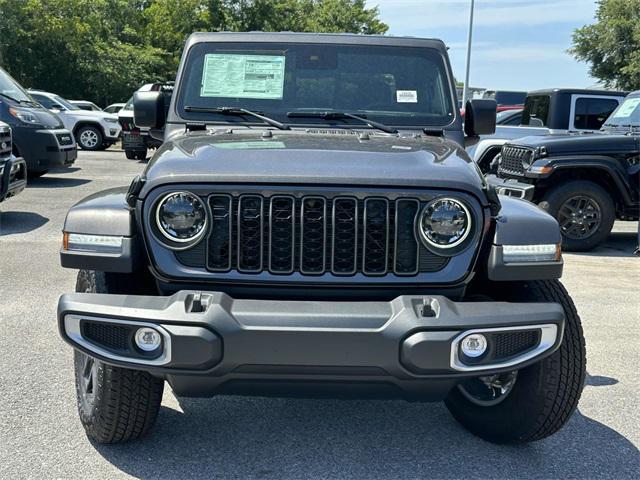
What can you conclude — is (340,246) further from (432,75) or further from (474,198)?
(432,75)

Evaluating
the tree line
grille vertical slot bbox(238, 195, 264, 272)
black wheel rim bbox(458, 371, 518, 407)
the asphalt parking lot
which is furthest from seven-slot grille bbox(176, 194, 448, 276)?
the tree line

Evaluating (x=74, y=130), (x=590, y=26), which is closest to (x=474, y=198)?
(x=74, y=130)

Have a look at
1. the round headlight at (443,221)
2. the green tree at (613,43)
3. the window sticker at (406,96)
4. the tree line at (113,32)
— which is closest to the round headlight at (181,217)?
the round headlight at (443,221)

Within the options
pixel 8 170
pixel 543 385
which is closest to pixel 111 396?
pixel 543 385

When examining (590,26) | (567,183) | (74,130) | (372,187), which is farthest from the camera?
(590,26)

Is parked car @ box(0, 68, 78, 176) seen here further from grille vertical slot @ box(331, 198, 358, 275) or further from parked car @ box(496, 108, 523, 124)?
grille vertical slot @ box(331, 198, 358, 275)

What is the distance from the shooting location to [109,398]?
3.19 meters

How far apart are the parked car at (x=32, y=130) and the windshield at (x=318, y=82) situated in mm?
8198

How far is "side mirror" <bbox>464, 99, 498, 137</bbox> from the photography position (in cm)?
447

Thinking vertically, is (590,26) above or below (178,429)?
above

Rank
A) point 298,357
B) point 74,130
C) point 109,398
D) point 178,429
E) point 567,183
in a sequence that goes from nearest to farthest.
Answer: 1. point 298,357
2. point 109,398
3. point 178,429
4. point 567,183
5. point 74,130

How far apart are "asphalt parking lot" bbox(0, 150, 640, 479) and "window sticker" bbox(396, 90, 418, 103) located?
1.65m

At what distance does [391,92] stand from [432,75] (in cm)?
28

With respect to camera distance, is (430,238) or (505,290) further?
(505,290)
